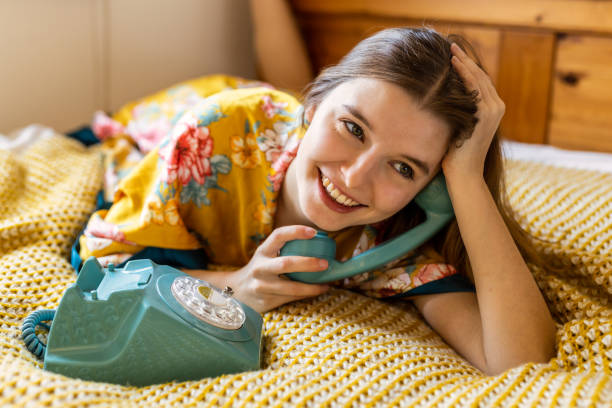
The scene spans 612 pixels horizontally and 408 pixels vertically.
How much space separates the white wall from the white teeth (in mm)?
1073

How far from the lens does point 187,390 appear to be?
734 millimetres

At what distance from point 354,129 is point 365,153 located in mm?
47

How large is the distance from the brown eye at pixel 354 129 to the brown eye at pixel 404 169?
0.07 meters

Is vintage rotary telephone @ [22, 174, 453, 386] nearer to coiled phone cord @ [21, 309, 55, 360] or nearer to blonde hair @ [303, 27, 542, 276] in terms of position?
coiled phone cord @ [21, 309, 55, 360]

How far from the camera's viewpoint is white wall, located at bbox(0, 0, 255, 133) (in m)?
1.63

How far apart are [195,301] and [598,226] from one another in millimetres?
671

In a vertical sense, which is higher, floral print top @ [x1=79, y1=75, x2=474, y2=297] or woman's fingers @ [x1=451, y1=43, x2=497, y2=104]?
woman's fingers @ [x1=451, y1=43, x2=497, y2=104]

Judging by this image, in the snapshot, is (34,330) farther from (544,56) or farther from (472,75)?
(544,56)

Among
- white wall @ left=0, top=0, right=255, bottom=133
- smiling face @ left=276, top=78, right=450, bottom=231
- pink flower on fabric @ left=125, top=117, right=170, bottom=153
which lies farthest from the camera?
white wall @ left=0, top=0, right=255, bottom=133

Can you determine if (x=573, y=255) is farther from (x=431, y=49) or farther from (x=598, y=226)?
(x=431, y=49)

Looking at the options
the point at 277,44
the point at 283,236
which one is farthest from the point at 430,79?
the point at 277,44

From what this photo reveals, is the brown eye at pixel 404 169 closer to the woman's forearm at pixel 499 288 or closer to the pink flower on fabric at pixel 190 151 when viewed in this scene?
the woman's forearm at pixel 499 288

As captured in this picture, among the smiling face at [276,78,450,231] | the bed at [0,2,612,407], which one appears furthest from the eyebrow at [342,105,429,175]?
the bed at [0,2,612,407]

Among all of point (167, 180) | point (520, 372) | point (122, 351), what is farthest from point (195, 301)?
point (520, 372)
